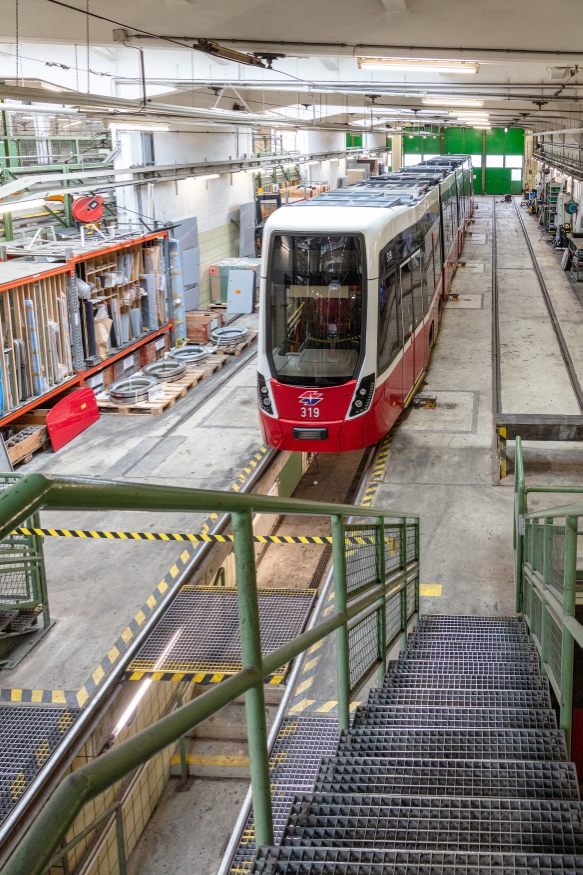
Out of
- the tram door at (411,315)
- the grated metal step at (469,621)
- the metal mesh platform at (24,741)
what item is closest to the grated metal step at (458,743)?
the grated metal step at (469,621)

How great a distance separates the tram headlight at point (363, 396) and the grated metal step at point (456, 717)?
6035mm

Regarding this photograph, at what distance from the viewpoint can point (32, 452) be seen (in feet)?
38.6

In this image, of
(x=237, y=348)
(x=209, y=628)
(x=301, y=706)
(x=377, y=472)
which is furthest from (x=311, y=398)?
(x=237, y=348)

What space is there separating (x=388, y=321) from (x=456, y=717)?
6732 millimetres

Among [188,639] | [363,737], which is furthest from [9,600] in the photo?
[363,737]

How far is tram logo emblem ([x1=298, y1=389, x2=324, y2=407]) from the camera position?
9844 mm

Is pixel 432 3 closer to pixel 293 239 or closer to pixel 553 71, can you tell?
pixel 293 239

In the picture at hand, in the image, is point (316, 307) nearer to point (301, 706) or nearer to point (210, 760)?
point (301, 706)

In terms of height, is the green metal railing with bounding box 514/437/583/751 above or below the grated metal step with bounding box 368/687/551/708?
above

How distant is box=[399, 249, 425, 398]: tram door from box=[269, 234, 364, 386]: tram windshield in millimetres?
1423

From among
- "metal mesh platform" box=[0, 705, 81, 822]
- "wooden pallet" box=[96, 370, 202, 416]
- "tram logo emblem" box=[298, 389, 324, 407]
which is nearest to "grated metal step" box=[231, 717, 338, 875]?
"metal mesh platform" box=[0, 705, 81, 822]

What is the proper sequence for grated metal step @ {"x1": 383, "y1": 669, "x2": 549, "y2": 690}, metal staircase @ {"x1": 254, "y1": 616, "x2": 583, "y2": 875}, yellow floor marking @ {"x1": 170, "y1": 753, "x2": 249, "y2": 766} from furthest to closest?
yellow floor marking @ {"x1": 170, "y1": 753, "x2": 249, "y2": 766} < grated metal step @ {"x1": 383, "y1": 669, "x2": 549, "y2": 690} < metal staircase @ {"x1": 254, "y1": 616, "x2": 583, "y2": 875}

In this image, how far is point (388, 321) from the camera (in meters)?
10.1

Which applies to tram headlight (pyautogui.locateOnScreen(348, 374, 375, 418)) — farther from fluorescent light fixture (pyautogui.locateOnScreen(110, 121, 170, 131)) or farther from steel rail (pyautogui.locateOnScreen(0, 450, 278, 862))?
fluorescent light fixture (pyautogui.locateOnScreen(110, 121, 170, 131))
